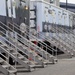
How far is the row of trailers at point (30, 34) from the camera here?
42.2 feet

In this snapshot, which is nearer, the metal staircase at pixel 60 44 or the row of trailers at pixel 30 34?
the row of trailers at pixel 30 34

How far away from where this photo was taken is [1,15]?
13156mm

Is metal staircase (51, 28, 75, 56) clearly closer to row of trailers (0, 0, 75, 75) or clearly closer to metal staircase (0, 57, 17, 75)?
row of trailers (0, 0, 75, 75)

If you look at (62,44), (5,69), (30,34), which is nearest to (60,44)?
(62,44)

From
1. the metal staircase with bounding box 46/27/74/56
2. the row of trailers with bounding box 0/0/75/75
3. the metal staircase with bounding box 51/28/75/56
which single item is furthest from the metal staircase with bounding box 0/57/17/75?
the metal staircase with bounding box 51/28/75/56

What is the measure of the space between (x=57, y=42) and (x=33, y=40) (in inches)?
164

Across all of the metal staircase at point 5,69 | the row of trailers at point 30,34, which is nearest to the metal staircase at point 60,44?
the row of trailers at point 30,34

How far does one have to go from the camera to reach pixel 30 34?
663 inches

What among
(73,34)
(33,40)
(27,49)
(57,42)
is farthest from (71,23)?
(27,49)

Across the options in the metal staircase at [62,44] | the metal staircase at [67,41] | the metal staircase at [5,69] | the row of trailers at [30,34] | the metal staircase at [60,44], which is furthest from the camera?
the metal staircase at [67,41]

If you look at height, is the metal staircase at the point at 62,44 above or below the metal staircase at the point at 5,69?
below

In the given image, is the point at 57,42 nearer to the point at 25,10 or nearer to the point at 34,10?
the point at 34,10

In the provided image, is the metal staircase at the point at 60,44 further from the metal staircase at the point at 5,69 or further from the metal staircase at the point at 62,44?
the metal staircase at the point at 5,69

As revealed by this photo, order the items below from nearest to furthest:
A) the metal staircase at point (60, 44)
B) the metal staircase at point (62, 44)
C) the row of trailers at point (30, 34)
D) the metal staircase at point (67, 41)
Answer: the row of trailers at point (30, 34) → the metal staircase at point (60, 44) → the metal staircase at point (62, 44) → the metal staircase at point (67, 41)
